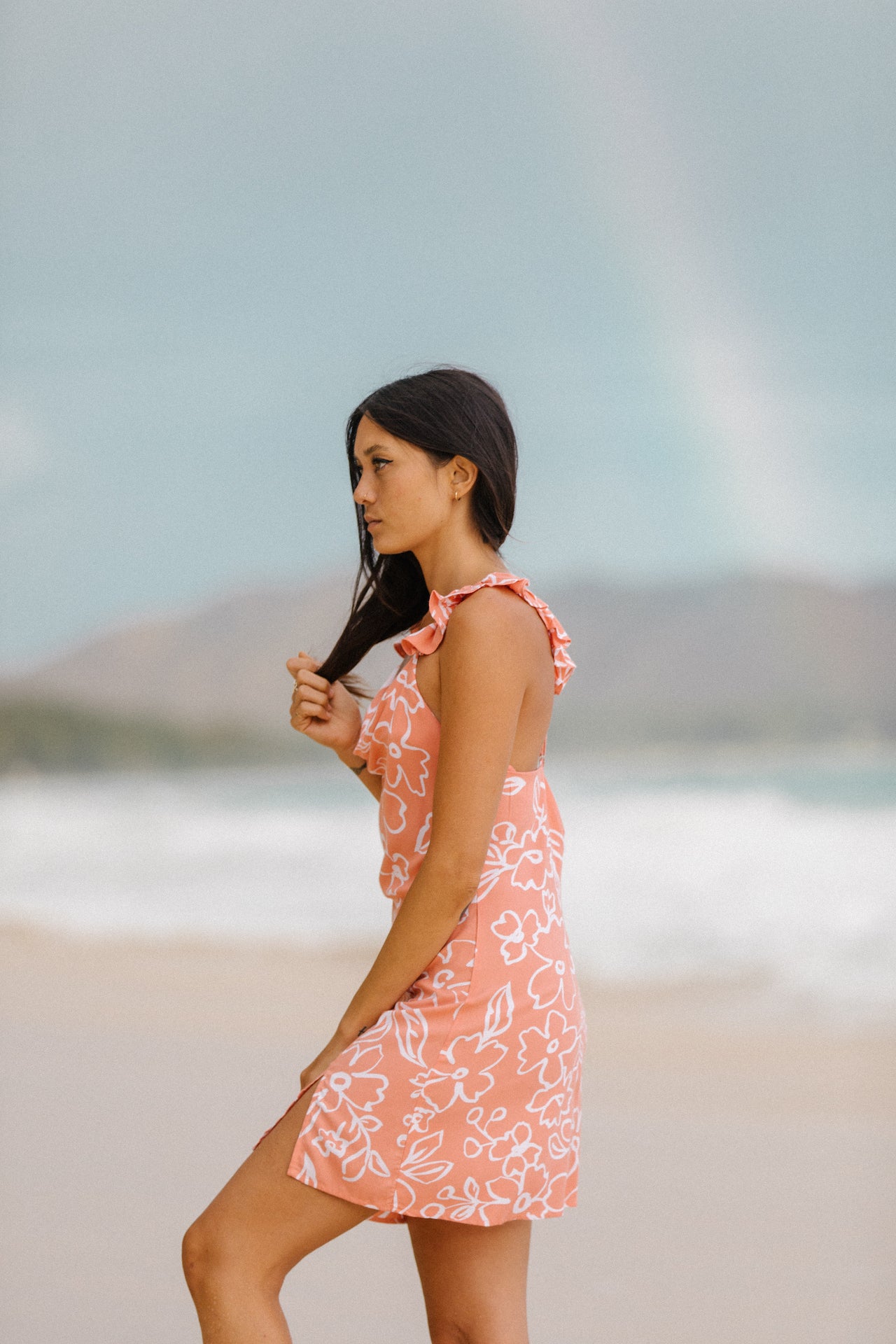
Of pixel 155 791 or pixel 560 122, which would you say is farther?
pixel 155 791

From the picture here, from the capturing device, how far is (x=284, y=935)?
7781 millimetres

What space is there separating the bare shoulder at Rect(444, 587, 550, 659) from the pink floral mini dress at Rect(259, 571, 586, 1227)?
2 centimetres

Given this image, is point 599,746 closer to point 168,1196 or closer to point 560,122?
point 560,122

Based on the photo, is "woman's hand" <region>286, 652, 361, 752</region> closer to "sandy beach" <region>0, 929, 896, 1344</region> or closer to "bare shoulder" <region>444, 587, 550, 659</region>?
"bare shoulder" <region>444, 587, 550, 659</region>

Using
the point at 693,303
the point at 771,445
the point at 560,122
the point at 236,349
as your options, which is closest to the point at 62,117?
the point at 236,349

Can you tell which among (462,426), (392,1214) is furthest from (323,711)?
(392,1214)

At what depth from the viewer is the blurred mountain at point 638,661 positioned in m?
10.4

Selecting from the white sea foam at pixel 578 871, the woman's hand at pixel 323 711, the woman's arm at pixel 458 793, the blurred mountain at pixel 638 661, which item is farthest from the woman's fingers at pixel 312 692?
the blurred mountain at pixel 638 661

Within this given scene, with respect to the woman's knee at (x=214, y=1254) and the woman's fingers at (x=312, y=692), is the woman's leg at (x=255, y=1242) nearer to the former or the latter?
the woman's knee at (x=214, y=1254)

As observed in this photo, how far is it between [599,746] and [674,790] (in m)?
0.88

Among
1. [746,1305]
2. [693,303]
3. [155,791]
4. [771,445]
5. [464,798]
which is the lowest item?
[746,1305]

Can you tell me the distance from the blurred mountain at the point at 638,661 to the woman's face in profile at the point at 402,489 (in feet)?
28.2

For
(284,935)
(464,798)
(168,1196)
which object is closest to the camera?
(464,798)

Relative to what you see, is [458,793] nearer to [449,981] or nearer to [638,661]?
[449,981]
